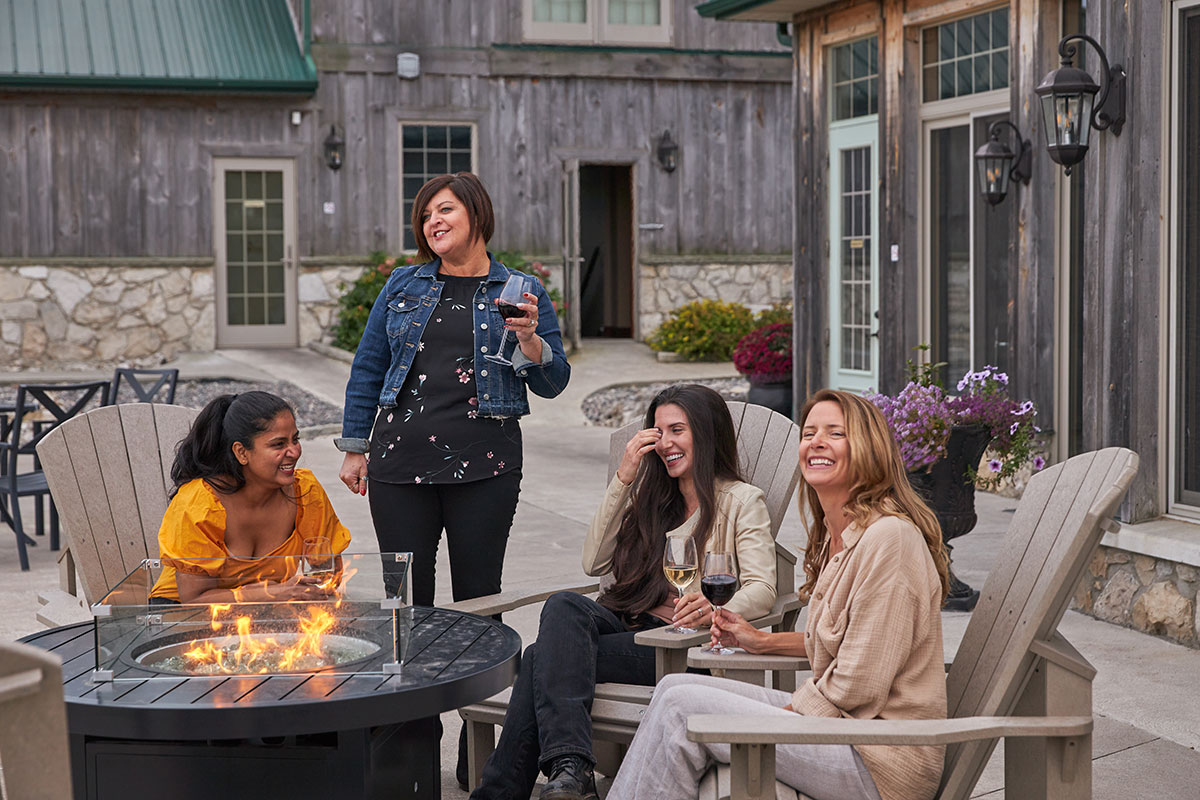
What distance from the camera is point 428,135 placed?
48.0 ft

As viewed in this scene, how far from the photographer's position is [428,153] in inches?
577

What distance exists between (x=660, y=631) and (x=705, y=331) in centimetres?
1122

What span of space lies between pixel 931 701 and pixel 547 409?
9.39m

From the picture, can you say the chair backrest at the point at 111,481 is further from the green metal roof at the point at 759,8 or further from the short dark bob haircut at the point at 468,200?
the green metal roof at the point at 759,8

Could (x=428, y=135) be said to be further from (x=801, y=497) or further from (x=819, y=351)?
(x=801, y=497)

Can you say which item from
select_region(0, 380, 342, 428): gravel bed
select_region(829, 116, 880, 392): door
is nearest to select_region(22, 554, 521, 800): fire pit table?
select_region(829, 116, 880, 392): door

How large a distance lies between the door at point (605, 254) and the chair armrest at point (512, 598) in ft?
41.6

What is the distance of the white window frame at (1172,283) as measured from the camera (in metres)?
4.78

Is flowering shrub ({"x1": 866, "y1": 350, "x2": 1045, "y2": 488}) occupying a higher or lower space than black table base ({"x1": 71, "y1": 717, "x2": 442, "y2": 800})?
higher

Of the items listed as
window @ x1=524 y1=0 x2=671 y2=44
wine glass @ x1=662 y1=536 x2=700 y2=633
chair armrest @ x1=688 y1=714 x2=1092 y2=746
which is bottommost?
chair armrest @ x1=688 y1=714 x2=1092 y2=746

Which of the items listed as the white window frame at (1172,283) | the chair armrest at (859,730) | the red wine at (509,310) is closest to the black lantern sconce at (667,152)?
the white window frame at (1172,283)

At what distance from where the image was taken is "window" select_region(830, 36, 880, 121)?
27.8 ft

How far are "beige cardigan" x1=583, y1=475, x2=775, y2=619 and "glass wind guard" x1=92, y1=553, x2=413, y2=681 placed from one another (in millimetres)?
943

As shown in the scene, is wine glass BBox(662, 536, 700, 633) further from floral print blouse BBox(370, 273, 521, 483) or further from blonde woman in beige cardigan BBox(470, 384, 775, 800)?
floral print blouse BBox(370, 273, 521, 483)
